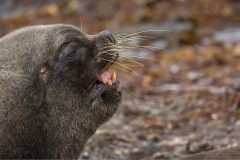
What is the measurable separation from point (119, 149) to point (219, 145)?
4.58 ft

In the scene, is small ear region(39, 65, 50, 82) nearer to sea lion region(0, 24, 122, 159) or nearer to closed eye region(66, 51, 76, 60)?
sea lion region(0, 24, 122, 159)

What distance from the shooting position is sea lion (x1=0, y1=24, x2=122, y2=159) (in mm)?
6262

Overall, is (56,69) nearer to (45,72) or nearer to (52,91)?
(45,72)

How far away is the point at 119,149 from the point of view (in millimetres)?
9562

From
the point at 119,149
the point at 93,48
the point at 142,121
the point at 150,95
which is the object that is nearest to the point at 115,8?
the point at 150,95

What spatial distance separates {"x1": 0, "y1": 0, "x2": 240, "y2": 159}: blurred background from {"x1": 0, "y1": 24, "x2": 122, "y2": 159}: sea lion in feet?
1.86

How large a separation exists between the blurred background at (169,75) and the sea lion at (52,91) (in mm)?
567

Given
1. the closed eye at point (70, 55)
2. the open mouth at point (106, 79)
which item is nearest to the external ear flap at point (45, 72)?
the closed eye at point (70, 55)

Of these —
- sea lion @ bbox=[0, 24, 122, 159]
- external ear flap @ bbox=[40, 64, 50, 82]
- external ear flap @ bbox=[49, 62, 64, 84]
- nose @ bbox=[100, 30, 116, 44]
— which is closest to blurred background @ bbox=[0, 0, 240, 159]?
nose @ bbox=[100, 30, 116, 44]

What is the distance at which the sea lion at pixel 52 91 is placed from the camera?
6.26 m

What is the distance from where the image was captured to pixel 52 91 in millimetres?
6484

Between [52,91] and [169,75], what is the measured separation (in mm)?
8302

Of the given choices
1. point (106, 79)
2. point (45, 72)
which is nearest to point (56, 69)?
point (45, 72)

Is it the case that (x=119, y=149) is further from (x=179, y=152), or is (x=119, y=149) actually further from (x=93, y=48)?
(x=93, y=48)
